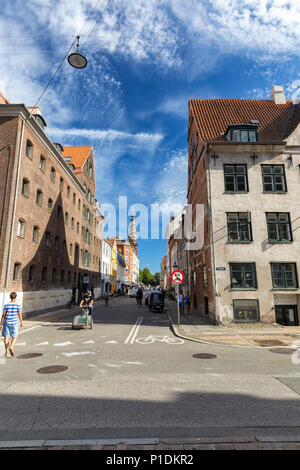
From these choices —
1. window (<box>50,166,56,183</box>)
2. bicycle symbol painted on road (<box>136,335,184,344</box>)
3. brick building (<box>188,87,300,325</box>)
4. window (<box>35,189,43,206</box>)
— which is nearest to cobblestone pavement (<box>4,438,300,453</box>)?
bicycle symbol painted on road (<box>136,335,184,344</box>)

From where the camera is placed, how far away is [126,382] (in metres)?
6.28

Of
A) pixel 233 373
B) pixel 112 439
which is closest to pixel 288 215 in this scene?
pixel 233 373

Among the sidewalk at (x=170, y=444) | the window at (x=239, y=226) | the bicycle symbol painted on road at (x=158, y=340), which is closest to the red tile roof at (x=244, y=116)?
the window at (x=239, y=226)

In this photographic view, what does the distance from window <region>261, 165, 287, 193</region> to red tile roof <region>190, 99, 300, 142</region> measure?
2.09m

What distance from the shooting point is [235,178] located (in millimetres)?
17984

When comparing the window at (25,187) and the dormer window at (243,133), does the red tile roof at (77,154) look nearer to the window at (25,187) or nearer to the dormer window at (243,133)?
the window at (25,187)

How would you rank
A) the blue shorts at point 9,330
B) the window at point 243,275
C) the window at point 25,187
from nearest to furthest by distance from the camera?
the blue shorts at point 9,330
the window at point 243,275
the window at point 25,187

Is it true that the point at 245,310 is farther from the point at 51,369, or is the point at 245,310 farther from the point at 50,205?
the point at 50,205

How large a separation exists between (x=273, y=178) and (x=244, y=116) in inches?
266

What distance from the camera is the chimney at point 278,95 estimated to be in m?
24.1

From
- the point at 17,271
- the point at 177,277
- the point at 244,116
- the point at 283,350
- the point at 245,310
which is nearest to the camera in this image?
the point at 283,350

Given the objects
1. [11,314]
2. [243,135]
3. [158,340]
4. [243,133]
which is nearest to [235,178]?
[243,135]
